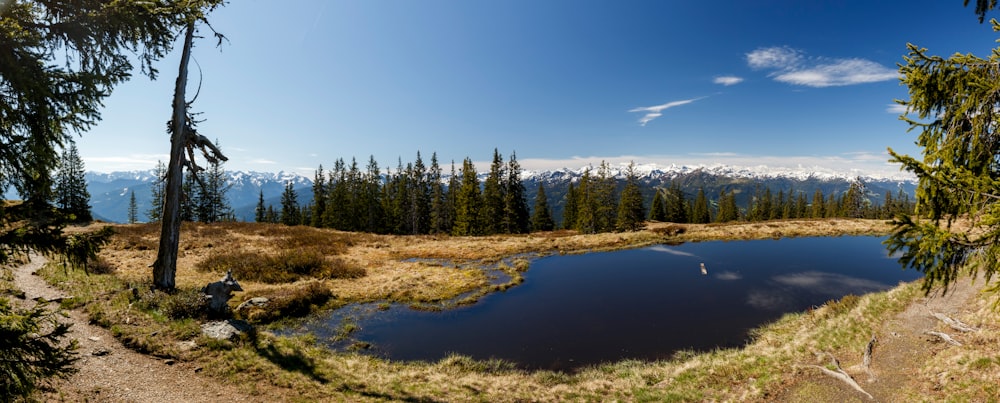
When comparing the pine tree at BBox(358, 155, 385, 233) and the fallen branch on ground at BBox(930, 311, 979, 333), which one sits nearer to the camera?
the fallen branch on ground at BBox(930, 311, 979, 333)

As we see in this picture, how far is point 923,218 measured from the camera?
6902 mm

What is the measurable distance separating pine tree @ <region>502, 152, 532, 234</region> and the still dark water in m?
30.9

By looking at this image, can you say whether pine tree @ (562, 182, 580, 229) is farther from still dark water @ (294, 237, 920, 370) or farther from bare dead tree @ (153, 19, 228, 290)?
bare dead tree @ (153, 19, 228, 290)

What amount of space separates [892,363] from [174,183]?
27.4m

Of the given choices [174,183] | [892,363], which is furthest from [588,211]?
[174,183]

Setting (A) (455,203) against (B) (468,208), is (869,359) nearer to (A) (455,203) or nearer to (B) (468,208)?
(B) (468,208)

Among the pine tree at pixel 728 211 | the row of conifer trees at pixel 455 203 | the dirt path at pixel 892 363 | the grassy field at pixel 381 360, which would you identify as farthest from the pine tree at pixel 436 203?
the pine tree at pixel 728 211

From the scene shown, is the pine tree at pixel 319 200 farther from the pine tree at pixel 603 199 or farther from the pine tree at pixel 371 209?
the pine tree at pixel 603 199

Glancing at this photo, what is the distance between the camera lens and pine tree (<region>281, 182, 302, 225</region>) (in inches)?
3246

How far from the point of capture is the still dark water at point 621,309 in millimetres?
17422

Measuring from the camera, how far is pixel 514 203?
7162 cm

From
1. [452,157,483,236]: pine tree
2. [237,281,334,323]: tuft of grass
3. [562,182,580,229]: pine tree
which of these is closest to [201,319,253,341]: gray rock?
[237,281,334,323]: tuft of grass

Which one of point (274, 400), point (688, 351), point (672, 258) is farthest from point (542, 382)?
point (672, 258)

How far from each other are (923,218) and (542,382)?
11371mm
